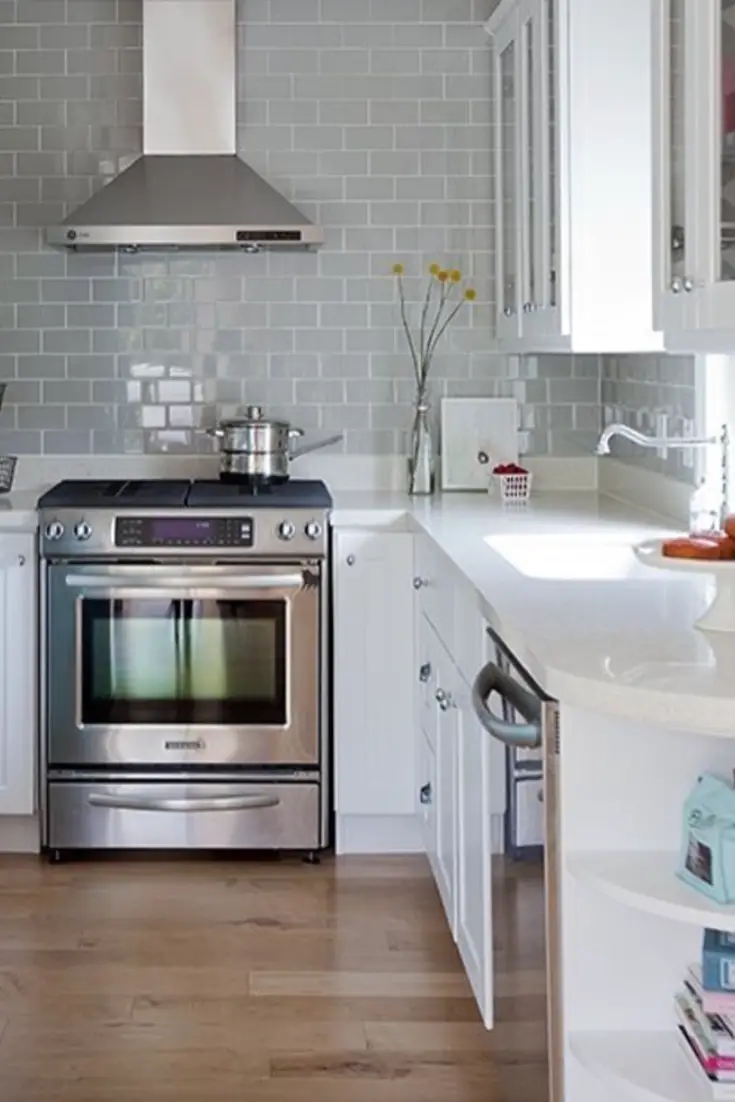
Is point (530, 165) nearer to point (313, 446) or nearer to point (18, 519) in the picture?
point (313, 446)

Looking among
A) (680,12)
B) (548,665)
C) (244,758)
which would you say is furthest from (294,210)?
(548,665)

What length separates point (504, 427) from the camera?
478cm

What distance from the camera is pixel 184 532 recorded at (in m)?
4.10

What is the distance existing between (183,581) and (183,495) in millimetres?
270

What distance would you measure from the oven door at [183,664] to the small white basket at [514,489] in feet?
2.09

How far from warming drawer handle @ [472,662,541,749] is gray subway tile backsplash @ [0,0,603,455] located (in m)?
2.44

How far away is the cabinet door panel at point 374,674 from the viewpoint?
4184 mm

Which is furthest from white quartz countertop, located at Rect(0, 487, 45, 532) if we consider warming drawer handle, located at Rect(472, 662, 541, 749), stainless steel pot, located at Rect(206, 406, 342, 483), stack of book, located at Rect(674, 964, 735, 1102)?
stack of book, located at Rect(674, 964, 735, 1102)

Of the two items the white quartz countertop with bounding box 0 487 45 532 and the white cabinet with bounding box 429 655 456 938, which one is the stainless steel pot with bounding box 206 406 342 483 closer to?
the white quartz countertop with bounding box 0 487 45 532

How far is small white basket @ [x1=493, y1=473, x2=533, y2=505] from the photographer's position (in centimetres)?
439

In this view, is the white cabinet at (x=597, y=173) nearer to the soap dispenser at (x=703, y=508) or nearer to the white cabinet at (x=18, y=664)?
the soap dispenser at (x=703, y=508)

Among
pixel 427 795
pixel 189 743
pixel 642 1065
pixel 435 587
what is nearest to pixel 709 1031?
pixel 642 1065

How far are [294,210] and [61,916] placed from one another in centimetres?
207

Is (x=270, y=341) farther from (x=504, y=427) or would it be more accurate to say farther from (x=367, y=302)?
(x=504, y=427)
